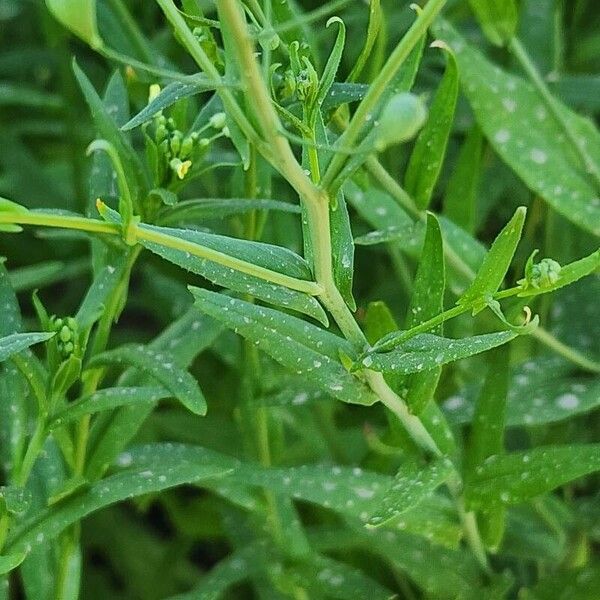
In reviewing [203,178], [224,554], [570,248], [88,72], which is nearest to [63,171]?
[88,72]

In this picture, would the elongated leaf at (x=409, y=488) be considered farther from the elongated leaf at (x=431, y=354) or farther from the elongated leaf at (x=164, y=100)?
the elongated leaf at (x=164, y=100)

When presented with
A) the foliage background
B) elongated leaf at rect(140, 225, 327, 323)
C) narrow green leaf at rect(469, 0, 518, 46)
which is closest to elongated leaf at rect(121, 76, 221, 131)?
elongated leaf at rect(140, 225, 327, 323)

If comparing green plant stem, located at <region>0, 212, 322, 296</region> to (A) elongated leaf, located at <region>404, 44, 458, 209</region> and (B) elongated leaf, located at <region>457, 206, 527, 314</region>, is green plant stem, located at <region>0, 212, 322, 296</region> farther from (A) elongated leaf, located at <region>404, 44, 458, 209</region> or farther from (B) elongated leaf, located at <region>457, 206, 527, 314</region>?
(A) elongated leaf, located at <region>404, 44, 458, 209</region>

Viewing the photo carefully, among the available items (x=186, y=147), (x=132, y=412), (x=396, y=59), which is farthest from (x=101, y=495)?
(x=396, y=59)

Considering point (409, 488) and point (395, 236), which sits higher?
point (395, 236)

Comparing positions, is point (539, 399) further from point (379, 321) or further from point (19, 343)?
point (19, 343)

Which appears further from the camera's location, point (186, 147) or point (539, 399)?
point (539, 399)

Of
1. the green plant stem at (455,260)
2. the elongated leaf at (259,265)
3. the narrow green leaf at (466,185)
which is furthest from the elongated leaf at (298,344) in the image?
the narrow green leaf at (466,185)
